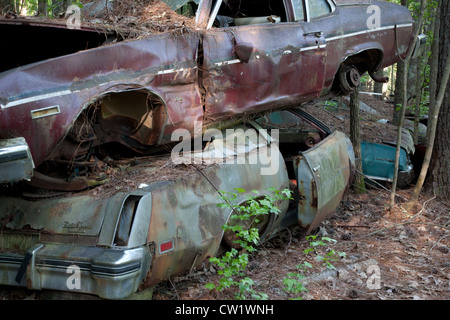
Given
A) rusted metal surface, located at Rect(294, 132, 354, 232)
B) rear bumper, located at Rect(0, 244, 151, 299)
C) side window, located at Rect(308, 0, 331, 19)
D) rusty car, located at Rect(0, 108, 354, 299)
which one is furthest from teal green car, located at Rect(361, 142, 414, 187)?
rear bumper, located at Rect(0, 244, 151, 299)

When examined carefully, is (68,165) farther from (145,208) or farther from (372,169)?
(372,169)

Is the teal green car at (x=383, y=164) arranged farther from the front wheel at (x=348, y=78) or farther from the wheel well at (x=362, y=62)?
the front wheel at (x=348, y=78)

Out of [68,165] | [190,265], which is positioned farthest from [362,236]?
[68,165]

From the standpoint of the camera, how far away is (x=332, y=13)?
19.1ft

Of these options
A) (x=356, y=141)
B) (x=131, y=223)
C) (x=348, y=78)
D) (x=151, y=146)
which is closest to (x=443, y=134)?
(x=356, y=141)

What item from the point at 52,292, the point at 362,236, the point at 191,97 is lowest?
the point at 362,236

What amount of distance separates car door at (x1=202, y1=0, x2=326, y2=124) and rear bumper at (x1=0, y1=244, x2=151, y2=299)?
1.81 meters

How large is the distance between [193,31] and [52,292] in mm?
2596

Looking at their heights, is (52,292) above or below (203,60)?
below

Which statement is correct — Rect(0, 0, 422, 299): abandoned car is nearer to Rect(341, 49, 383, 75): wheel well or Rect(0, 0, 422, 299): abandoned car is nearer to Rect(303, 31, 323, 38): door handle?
Rect(303, 31, 323, 38): door handle

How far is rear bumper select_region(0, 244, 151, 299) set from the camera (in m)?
3.23

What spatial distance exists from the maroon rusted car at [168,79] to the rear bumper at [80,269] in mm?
654

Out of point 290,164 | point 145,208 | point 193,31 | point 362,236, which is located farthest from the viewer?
point 290,164

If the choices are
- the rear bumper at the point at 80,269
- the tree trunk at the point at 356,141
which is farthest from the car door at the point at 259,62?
the rear bumper at the point at 80,269
